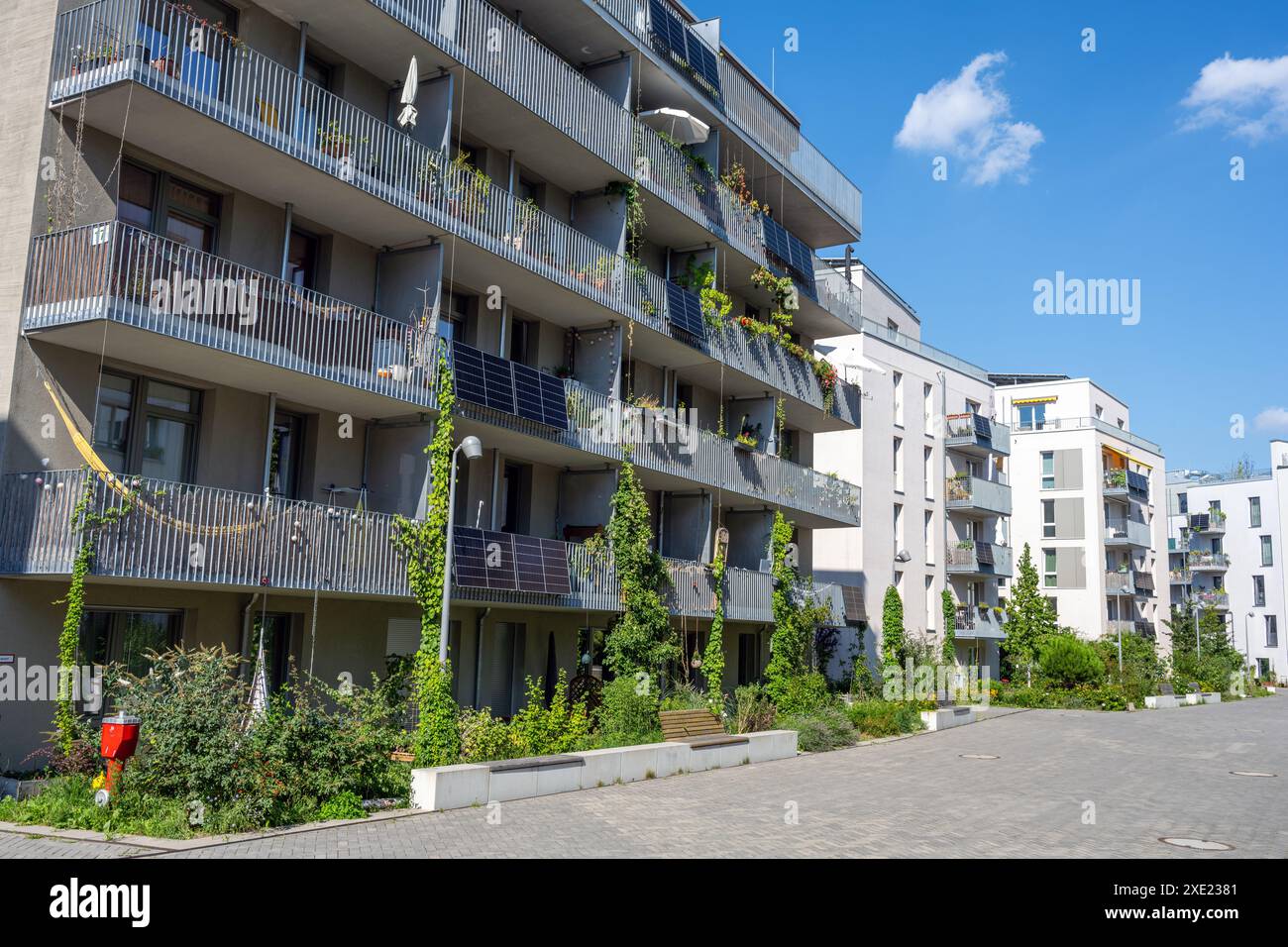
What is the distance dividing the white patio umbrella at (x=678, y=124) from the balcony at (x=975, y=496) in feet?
81.7

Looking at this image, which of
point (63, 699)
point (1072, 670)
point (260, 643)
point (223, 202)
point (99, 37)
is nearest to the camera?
point (63, 699)

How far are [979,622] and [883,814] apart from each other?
35.1 m

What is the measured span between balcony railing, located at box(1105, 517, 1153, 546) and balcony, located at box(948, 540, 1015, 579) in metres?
15.3

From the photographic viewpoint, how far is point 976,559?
4584 centimetres

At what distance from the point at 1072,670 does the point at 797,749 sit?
2403 centimetres

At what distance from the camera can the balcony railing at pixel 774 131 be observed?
23547mm

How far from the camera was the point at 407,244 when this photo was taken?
18281 mm

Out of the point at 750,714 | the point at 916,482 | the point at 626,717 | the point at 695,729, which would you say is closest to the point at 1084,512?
the point at 916,482

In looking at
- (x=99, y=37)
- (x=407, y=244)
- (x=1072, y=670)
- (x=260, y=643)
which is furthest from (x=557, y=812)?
(x=1072, y=670)

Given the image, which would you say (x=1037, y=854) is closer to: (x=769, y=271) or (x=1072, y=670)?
(x=769, y=271)

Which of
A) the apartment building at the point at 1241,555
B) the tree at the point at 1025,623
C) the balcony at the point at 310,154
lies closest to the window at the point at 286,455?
the balcony at the point at 310,154

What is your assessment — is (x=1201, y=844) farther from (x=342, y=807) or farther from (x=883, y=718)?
(x=883, y=718)

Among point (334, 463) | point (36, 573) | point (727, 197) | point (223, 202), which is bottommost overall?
point (36, 573)

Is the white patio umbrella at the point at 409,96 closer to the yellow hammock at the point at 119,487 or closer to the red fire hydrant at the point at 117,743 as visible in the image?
the yellow hammock at the point at 119,487
